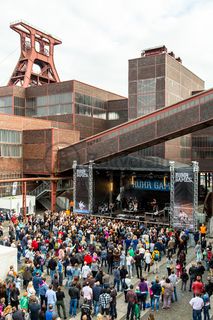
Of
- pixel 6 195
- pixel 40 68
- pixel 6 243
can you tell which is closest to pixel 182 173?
pixel 6 243

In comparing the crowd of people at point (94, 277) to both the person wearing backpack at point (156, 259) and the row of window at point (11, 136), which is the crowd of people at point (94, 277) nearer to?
the person wearing backpack at point (156, 259)

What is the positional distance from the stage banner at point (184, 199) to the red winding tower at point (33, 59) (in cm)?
3386

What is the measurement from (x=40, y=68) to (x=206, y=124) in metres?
40.5

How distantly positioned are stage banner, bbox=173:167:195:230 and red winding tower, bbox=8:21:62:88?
33863mm

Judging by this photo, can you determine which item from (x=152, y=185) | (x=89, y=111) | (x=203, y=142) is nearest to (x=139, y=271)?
(x=152, y=185)

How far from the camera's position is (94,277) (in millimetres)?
13773

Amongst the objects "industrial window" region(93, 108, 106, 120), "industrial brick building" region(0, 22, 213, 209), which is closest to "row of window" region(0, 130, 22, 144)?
"industrial brick building" region(0, 22, 213, 209)

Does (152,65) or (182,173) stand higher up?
(152,65)

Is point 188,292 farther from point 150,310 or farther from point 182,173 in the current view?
point 182,173

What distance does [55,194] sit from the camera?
33.5 meters

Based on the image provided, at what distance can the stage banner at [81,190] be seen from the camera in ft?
101

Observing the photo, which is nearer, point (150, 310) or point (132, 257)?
point (150, 310)

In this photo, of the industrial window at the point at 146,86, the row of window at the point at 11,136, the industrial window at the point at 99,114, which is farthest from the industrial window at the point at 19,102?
the industrial window at the point at 146,86

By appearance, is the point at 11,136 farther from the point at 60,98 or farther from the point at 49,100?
the point at 49,100
